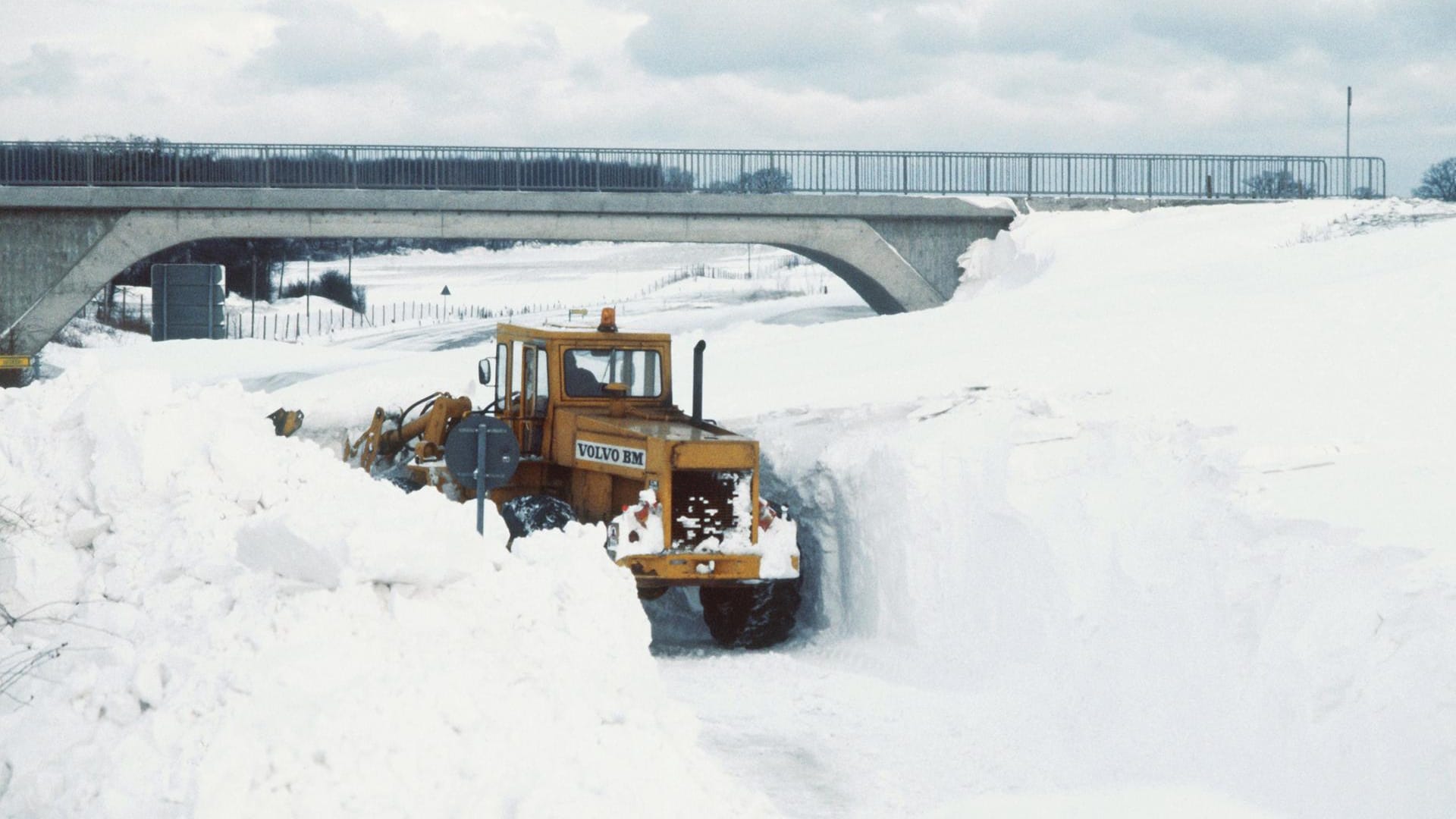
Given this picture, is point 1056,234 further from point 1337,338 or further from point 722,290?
point 722,290

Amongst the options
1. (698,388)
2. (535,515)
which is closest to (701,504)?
(535,515)

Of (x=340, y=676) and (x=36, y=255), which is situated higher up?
(x=36, y=255)

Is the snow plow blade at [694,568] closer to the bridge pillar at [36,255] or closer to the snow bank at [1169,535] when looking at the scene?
the snow bank at [1169,535]

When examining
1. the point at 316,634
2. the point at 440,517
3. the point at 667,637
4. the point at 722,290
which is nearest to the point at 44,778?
the point at 316,634

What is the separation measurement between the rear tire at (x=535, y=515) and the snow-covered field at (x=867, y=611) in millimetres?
1452

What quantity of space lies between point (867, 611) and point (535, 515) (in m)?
2.72

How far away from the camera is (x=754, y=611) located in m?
12.9

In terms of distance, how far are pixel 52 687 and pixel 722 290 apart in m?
52.6

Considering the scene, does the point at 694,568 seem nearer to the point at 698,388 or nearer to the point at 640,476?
the point at 640,476

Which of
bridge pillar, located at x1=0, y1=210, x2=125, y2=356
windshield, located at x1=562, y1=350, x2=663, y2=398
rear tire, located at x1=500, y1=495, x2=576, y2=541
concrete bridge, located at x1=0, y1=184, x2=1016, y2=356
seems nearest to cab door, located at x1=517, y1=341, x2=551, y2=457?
windshield, located at x1=562, y1=350, x2=663, y2=398

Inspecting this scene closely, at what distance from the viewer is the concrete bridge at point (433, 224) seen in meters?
30.7

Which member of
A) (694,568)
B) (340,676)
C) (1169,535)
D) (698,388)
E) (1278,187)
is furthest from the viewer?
(1278,187)

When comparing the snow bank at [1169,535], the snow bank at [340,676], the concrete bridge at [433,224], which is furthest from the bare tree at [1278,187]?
the snow bank at [340,676]

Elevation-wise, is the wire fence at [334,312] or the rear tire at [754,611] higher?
the wire fence at [334,312]
